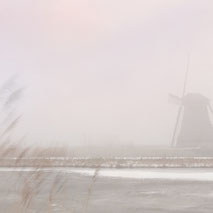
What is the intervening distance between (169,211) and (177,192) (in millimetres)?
3543

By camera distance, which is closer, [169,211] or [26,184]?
[26,184]

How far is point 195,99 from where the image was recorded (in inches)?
1688

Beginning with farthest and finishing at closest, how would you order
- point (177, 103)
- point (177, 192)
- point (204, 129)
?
point (177, 103), point (204, 129), point (177, 192)

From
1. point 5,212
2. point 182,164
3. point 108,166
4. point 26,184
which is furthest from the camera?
point 108,166

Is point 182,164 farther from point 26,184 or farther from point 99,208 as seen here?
point 26,184

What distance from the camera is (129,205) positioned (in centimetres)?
882

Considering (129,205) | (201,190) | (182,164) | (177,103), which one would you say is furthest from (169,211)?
(177,103)

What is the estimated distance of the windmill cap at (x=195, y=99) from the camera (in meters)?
42.7

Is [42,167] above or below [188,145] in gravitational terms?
above

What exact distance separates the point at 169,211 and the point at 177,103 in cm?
4095

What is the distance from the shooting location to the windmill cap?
140 ft

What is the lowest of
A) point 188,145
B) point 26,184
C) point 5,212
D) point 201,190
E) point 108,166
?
point 188,145

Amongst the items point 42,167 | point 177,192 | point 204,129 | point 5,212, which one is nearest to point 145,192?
point 177,192

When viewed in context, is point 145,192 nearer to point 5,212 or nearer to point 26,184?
point 5,212
